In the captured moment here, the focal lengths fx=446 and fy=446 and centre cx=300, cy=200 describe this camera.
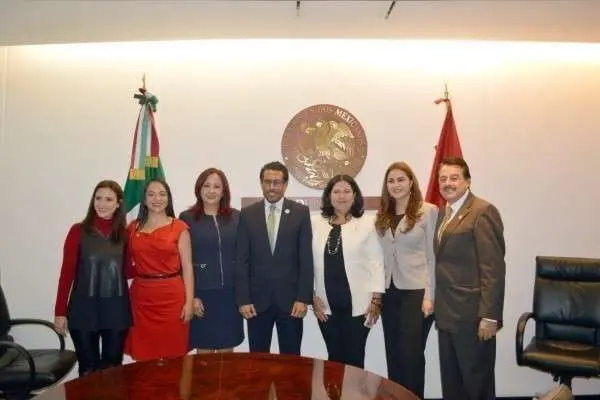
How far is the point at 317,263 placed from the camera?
2.85 meters

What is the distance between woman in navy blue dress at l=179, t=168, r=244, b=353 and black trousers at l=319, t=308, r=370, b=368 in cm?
65

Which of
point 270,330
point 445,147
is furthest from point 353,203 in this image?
point 445,147

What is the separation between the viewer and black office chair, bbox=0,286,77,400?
2.54 meters

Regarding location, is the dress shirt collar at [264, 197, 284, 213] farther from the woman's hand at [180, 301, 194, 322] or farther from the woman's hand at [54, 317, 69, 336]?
the woman's hand at [54, 317, 69, 336]

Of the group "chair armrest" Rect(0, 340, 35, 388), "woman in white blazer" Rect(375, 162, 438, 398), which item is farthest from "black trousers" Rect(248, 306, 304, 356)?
"chair armrest" Rect(0, 340, 35, 388)

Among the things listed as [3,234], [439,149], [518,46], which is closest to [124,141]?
[3,234]

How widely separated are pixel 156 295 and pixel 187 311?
0.22 m

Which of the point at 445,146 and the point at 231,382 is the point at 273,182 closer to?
the point at 231,382

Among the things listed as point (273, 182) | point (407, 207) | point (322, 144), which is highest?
point (322, 144)

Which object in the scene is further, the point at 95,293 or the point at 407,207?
the point at 407,207

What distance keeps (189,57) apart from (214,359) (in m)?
2.66

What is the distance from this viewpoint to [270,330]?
9.43 ft

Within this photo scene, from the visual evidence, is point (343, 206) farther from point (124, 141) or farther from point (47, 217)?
point (47, 217)

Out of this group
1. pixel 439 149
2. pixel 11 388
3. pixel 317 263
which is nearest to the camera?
pixel 11 388
